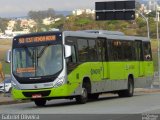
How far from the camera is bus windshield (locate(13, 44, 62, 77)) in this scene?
24406 mm

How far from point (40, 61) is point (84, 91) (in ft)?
8.71

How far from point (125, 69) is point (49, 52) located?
8.09 m

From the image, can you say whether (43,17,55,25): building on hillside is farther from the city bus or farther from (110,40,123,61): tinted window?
the city bus

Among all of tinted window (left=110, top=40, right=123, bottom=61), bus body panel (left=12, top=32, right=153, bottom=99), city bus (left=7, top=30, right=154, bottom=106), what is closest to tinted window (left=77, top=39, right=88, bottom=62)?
city bus (left=7, top=30, right=154, bottom=106)

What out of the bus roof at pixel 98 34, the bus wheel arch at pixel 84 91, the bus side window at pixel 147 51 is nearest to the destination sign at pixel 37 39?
the bus roof at pixel 98 34

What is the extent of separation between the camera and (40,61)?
24.5 m

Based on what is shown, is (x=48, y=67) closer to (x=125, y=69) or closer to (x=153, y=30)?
(x=125, y=69)

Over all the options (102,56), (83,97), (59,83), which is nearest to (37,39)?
(59,83)

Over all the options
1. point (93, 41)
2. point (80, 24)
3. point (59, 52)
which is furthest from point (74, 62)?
point (80, 24)

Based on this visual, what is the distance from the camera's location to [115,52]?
3030cm

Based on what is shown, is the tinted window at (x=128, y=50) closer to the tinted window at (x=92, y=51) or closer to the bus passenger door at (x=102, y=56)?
the bus passenger door at (x=102, y=56)

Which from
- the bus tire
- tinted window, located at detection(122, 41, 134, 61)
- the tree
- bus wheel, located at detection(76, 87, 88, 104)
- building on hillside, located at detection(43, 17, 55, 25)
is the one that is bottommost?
the tree

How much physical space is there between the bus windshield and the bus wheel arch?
1.98 m

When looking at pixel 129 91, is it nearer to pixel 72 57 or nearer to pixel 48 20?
pixel 72 57
